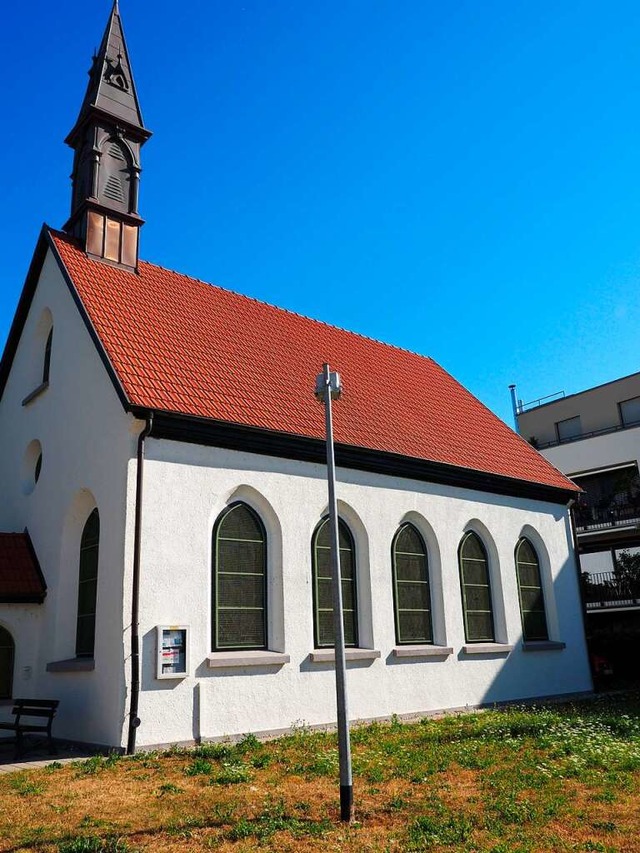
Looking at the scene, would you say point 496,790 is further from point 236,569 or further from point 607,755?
point 236,569

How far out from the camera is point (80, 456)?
46.7ft

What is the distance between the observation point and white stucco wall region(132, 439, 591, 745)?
41.0 feet

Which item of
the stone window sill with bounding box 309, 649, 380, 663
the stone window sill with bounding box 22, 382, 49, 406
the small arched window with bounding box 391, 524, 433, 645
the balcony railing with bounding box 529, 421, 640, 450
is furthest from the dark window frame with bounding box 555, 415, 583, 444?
the stone window sill with bounding box 22, 382, 49, 406

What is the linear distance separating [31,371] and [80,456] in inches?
158

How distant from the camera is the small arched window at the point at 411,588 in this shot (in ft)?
53.1

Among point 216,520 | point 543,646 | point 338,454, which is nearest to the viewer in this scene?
point 216,520

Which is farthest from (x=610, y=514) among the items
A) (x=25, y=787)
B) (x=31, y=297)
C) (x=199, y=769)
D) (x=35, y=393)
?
(x=25, y=787)

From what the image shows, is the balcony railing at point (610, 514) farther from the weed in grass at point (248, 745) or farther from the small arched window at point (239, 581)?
the weed in grass at point (248, 745)

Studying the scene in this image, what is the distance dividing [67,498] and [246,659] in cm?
460

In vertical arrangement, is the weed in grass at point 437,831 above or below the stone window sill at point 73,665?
below

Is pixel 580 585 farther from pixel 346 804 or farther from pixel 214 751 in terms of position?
pixel 346 804

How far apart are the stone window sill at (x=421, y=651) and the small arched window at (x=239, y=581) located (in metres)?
3.22

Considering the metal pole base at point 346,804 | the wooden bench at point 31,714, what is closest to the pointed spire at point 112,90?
the wooden bench at point 31,714

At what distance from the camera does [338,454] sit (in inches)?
616
